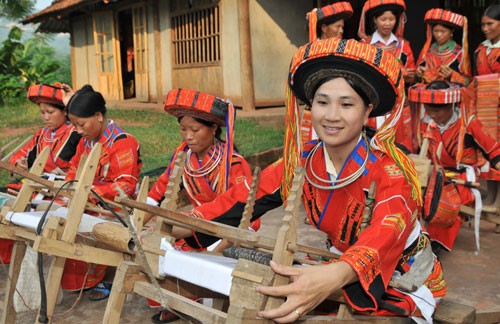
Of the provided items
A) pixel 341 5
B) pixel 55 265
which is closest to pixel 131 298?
pixel 55 265

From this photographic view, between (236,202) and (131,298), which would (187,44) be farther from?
(236,202)

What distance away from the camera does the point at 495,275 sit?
13.9 feet

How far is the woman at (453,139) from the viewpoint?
15.0 ft

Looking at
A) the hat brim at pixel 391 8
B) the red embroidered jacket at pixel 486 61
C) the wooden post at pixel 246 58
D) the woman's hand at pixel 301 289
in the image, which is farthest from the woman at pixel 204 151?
the wooden post at pixel 246 58

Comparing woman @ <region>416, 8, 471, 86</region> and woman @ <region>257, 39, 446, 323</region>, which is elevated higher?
woman @ <region>416, 8, 471, 86</region>

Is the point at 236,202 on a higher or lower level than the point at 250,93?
lower

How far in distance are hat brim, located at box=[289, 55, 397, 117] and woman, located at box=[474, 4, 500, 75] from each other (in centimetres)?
434

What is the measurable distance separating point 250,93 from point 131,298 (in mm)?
7373

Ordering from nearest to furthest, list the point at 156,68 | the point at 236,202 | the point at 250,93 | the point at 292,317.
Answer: the point at 292,317 < the point at 236,202 < the point at 250,93 < the point at 156,68

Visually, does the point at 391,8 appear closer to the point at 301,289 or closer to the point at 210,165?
the point at 210,165

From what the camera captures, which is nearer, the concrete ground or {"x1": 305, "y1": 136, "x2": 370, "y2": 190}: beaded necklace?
{"x1": 305, "y1": 136, "x2": 370, "y2": 190}: beaded necklace

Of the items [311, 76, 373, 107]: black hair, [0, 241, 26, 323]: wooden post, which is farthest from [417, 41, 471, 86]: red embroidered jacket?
[0, 241, 26, 323]: wooden post

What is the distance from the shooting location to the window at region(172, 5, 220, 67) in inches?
463

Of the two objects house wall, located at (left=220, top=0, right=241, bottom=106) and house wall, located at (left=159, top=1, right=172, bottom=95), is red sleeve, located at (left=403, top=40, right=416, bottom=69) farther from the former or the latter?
house wall, located at (left=159, top=1, right=172, bottom=95)
